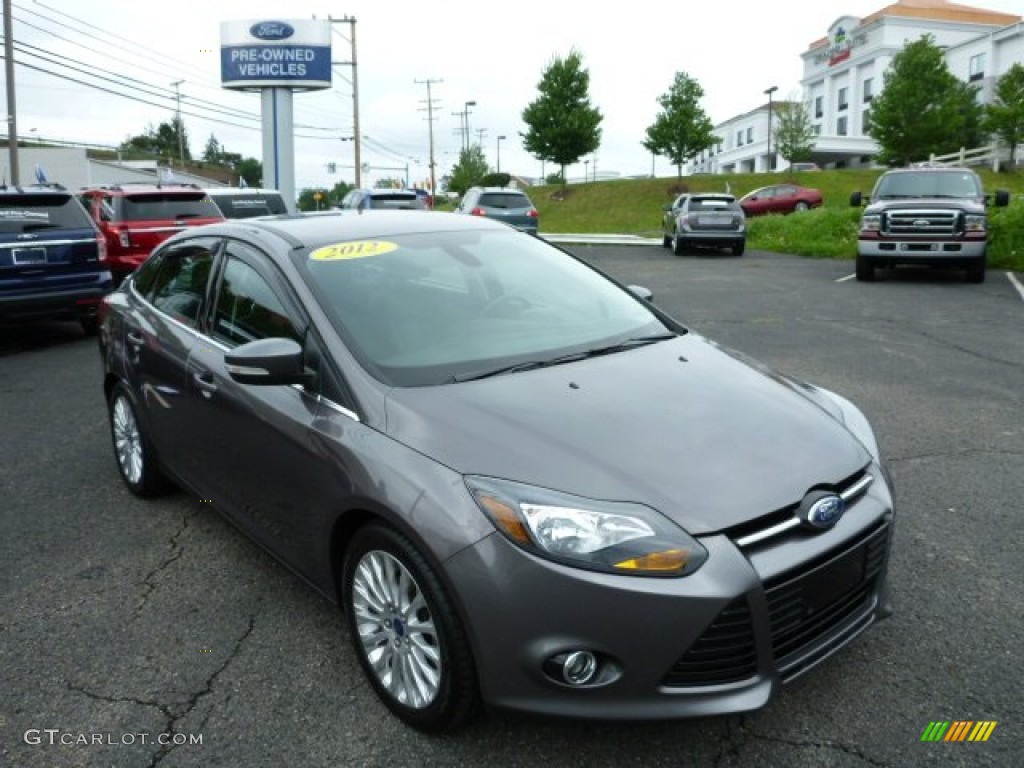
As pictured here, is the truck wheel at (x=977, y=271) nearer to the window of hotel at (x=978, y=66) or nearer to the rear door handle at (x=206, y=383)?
the rear door handle at (x=206, y=383)

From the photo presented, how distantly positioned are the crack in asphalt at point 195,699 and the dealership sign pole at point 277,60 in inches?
1161

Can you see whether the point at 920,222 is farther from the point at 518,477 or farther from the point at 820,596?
the point at 518,477

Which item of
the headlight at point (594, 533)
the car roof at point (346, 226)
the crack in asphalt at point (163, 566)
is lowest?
the crack in asphalt at point (163, 566)

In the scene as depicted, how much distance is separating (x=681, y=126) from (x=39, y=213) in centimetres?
4323

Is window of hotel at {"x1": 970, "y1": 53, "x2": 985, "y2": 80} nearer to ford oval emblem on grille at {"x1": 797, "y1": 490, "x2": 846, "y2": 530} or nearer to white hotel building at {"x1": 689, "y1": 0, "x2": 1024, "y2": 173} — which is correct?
white hotel building at {"x1": 689, "y1": 0, "x2": 1024, "y2": 173}

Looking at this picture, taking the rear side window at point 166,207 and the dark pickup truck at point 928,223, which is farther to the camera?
the dark pickup truck at point 928,223

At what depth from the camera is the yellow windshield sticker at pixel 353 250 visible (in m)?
3.52

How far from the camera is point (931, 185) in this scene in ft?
49.4

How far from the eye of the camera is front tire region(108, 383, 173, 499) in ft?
15.0

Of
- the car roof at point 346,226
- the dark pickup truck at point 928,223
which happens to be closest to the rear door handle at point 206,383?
the car roof at point 346,226

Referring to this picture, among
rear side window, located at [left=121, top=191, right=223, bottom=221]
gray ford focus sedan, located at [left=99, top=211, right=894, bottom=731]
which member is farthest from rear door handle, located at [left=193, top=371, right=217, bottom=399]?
rear side window, located at [left=121, top=191, right=223, bottom=221]

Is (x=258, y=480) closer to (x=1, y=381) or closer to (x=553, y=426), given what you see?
(x=553, y=426)

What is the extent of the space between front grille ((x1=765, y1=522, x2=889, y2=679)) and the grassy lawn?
64.5ft

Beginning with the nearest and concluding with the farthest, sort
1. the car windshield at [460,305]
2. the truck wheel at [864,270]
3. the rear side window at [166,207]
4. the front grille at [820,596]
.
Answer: the front grille at [820,596] → the car windshield at [460,305] → the rear side window at [166,207] → the truck wheel at [864,270]
